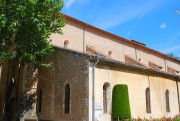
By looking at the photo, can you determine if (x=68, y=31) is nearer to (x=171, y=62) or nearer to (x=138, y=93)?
(x=138, y=93)

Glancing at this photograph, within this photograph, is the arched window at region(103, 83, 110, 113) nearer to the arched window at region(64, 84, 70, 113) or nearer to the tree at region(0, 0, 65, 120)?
the arched window at region(64, 84, 70, 113)

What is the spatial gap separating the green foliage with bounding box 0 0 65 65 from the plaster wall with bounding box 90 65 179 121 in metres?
4.07

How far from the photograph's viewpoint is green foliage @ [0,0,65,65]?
49.0 feet

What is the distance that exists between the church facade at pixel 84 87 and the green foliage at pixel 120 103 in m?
0.36

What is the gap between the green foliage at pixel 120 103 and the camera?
1584 cm

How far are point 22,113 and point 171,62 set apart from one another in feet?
94.9

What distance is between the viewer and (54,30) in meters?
17.2

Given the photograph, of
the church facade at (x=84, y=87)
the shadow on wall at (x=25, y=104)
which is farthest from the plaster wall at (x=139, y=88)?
the shadow on wall at (x=25, y=104)

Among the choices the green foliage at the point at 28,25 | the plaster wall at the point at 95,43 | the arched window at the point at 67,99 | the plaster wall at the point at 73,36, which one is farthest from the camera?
the plaster wall at the point at 95,43

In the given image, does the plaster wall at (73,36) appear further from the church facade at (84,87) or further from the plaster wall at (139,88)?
the plaster wall at (139,88)

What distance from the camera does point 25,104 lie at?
60.8 ft

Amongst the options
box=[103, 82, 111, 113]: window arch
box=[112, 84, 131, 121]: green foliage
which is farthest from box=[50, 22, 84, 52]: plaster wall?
box=[112, 84, 131, 121]: green foliage

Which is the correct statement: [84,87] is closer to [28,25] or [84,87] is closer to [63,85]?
[63,85]

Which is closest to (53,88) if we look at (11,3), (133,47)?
(11,3)
